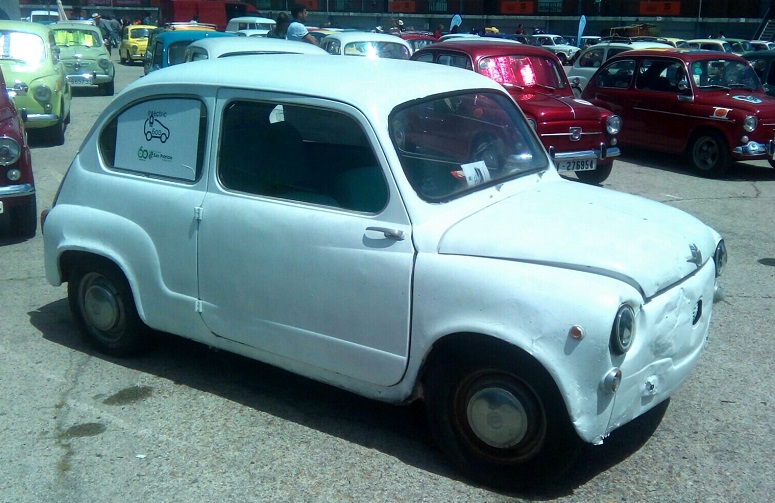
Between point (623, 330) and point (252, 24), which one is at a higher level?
point (252, 24)

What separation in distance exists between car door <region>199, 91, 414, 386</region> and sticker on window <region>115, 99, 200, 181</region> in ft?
0.68

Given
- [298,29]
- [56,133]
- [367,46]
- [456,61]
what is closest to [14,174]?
[456,61]

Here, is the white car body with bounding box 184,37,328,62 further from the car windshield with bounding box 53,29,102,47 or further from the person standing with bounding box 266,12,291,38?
the car windshield with bounding box 53,29,102,47

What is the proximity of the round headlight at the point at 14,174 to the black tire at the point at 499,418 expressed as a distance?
16.6 feet

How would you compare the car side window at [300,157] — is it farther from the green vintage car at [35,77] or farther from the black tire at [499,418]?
the green vintage car at [35,77]

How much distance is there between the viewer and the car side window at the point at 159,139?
4.44 meters

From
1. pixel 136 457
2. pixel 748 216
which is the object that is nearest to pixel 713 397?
pixel 136 457

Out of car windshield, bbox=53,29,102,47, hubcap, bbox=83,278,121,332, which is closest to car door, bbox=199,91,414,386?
hubcap, bbox=83,278,121,332

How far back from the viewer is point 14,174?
7.29 metres

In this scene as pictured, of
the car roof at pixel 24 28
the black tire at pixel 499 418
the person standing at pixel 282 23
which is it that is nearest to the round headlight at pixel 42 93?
the car roof at pixel 24 28

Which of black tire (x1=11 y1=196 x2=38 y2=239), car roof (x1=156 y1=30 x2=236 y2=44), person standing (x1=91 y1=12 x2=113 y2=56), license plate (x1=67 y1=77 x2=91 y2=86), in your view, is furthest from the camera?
person standing (x1=91 y1=12 x2=113 y2=56)

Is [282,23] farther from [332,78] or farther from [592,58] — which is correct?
[332,78]

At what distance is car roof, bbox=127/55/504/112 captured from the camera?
4.04 meters

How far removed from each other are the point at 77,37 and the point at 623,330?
20.2 meters
